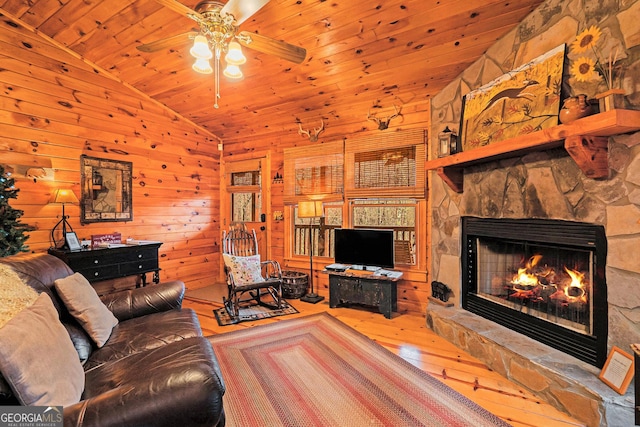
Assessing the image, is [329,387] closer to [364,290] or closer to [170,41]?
[364,290]

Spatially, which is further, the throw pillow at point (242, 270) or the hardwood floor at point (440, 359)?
the throw pillow at point (242, 270)

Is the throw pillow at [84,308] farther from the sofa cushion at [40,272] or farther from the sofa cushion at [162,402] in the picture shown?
the sofa cushion at [162,402]

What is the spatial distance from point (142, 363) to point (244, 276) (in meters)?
2.16

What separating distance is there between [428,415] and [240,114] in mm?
4303

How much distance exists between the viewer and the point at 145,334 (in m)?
2.03

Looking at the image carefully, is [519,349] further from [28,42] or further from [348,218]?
[28,42]

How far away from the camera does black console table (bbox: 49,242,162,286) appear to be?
332cm

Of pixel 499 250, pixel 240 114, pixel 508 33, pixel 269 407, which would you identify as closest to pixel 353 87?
pixel 508 33

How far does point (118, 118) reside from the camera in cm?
419

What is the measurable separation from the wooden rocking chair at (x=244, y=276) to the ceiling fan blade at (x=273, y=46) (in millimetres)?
2466

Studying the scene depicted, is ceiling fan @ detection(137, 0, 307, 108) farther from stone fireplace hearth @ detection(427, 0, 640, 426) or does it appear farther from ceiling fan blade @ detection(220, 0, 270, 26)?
stone fireplace hearth @ detection(427, 0, 640, 426)

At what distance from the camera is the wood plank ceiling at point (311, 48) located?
262cm

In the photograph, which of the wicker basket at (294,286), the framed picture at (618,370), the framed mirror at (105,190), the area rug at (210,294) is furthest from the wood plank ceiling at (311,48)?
the area rug at (210,294)

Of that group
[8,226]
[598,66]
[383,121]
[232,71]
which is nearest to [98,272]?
[8,226]
